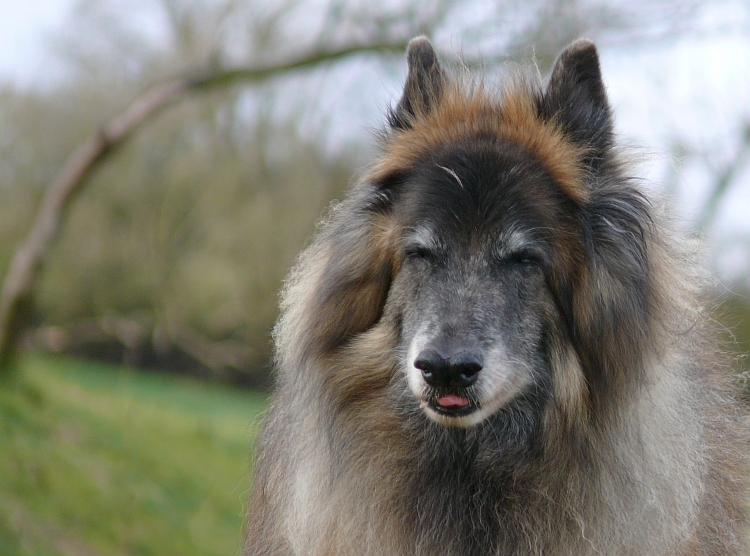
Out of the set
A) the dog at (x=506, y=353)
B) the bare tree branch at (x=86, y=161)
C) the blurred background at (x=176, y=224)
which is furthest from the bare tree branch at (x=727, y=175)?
the dog at (x=506, y=353)

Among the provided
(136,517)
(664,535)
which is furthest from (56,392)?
(664,535)

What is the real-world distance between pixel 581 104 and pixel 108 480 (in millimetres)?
8675

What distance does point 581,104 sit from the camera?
12.3 ft

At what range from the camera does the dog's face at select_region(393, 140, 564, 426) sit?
3287 millimetres

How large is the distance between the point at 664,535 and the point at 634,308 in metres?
1.02

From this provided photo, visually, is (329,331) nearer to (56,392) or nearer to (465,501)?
(465,501)

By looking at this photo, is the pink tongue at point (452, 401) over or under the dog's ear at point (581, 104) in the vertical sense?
under

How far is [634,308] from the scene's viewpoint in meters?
3.50

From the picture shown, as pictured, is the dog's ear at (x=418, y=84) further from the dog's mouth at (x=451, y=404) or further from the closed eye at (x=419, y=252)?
the dog's mouth at (x=451, y=404)

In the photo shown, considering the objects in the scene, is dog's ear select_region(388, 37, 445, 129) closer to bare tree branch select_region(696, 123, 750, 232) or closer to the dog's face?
the dog's face

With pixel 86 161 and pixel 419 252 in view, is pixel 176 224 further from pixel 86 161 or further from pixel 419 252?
pixel 419 252

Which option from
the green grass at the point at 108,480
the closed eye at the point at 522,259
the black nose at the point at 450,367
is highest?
the closed eye at the point at 522,259

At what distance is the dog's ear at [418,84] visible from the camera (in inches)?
157

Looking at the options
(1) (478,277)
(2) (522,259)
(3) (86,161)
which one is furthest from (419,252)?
(3) (86,161)
